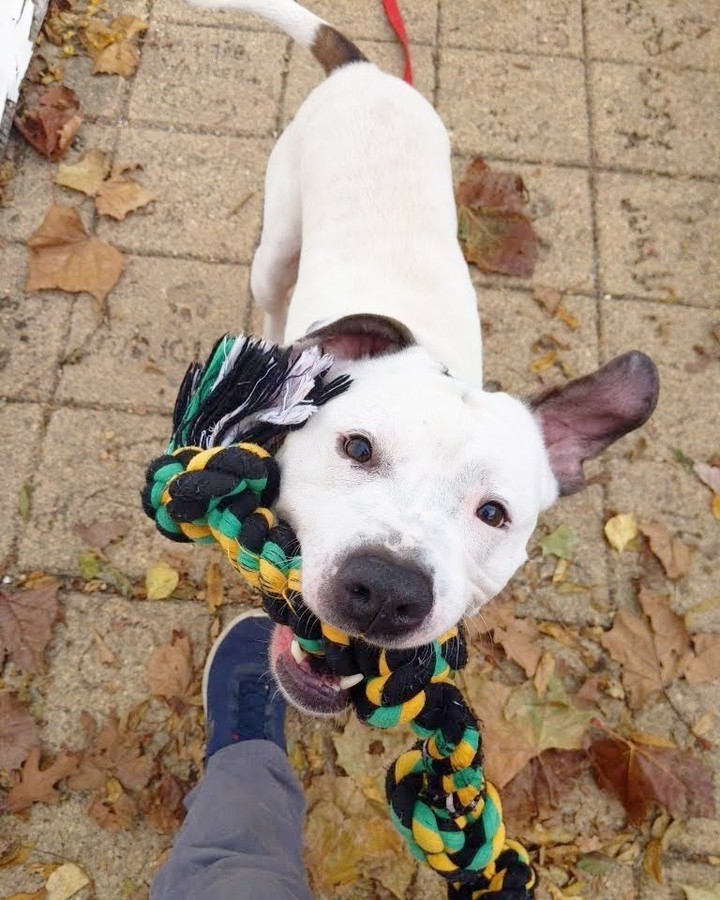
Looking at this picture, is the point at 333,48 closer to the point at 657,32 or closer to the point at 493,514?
the point at 493,514

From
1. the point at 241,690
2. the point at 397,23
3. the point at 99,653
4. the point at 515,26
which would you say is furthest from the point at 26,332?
the point at 515,26

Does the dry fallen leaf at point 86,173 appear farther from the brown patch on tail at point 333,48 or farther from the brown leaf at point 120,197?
the brown patch on tail at point 333,48

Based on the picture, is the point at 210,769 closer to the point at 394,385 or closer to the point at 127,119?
the point at 394,385

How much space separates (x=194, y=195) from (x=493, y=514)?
3.18 meters

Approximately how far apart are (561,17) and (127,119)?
312cm

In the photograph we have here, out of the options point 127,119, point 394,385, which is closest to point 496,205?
point 127,119

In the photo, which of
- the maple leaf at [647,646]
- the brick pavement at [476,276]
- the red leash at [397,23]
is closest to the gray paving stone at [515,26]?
the brick pavement at [476,276]

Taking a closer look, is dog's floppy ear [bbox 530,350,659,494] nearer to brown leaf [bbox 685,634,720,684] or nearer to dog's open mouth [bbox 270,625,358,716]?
dog's open mouth [bbox 270,625,358,716]

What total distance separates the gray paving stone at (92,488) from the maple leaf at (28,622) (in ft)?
0.45

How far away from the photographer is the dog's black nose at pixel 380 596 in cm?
179

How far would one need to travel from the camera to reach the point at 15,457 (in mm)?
3758

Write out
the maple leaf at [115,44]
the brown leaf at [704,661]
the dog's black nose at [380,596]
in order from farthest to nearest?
the maple leaf at [115,44], the brown leaf at [704,661], the dog's black nose at [380,596]

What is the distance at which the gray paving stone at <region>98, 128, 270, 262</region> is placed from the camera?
435 cm

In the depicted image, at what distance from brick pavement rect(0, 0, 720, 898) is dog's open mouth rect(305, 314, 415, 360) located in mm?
1700
